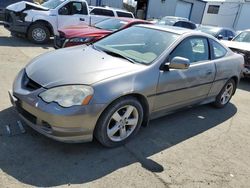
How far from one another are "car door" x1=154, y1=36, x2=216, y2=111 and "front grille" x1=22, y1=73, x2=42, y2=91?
1560 millimetres

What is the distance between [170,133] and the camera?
13.3 ft

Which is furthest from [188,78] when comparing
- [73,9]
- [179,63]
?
[73,9]

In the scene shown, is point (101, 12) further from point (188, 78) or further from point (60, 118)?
point (60, 118)

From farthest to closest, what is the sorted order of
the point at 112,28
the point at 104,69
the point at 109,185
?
the point at 112,28 → the point at 104,69 → the point at 109,185

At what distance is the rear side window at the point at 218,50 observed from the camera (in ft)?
15.7

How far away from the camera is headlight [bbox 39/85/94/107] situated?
2.90 metres

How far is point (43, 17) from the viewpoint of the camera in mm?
9898

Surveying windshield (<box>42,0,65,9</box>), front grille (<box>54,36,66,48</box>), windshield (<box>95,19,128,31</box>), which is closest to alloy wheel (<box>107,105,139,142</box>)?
front grille (<box>54,36,66,48</box>)

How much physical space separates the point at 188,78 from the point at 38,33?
759 centimetres

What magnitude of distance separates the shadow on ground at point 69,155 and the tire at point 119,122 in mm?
132

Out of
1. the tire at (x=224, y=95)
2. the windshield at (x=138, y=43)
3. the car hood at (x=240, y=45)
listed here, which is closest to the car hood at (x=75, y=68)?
the windshield at (x=138, y=43)

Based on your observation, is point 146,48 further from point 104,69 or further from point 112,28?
point 112,28

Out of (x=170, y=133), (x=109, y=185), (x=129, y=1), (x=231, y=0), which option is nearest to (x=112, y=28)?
(x=170, y=133)

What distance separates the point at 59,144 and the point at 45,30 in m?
7.74
